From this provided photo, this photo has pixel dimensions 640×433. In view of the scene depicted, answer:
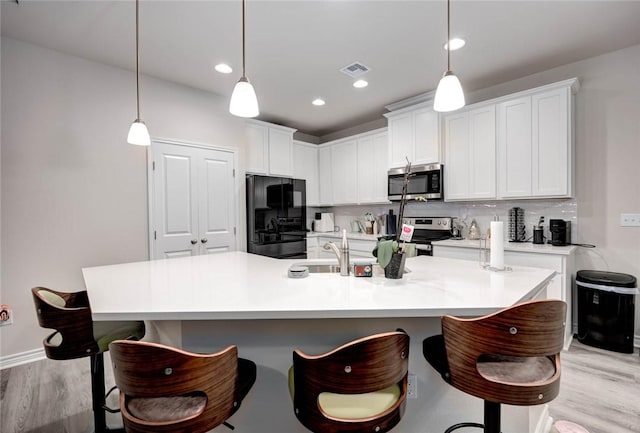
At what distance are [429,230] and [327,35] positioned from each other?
2.70 m

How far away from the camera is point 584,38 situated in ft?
8.86

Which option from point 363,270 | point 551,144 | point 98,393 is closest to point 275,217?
point 363,270

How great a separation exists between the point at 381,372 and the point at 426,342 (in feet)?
1.31

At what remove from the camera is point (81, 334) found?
5.00ft

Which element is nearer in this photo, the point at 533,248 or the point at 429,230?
the point at 533,248

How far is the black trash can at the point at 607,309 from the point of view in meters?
2.62

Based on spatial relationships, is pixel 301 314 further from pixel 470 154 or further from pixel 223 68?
pixel 470 154

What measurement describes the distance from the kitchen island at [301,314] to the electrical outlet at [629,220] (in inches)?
79.4

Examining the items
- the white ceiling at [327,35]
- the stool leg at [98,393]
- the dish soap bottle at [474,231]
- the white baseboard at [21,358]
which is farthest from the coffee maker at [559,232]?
the white baseboard at [21,358]

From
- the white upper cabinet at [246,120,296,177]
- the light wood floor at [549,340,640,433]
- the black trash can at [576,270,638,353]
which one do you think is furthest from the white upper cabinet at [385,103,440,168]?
the light wood floor at [549,340,640,433]

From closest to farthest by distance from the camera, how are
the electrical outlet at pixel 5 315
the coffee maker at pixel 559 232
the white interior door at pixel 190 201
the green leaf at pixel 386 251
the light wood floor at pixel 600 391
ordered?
1. the green leaf at pixel 386 251
2. the light wood floor at pixel 600 391
3. the electrical outlet at pixel 5 315
4. the coffee maker at pixel 559 232
5. the white interior door at pixel 190 201

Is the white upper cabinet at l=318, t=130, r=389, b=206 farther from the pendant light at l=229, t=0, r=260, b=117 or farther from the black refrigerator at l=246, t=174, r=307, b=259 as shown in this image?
the pendant light at l=229, t=0, r=260, b=117

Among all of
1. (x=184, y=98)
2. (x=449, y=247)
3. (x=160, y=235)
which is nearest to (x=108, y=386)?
(x=160, y=235)

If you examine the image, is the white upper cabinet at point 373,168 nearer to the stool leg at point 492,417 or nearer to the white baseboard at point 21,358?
the stool leg at point 492,417
